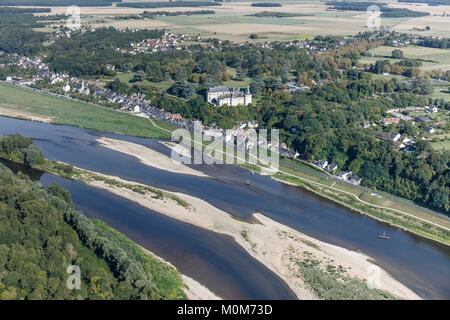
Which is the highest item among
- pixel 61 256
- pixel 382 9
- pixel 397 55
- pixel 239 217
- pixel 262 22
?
pixel 382 9

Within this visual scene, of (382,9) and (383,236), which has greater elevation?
(382,9)

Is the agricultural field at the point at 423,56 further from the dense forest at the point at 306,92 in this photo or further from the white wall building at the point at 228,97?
the white wall building at the point at 228,97

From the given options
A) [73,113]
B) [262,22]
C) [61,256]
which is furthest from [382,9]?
[61,256]

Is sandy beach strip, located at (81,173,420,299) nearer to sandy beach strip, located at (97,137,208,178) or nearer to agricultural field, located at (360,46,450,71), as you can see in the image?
sandy beach strip, located at (97,137,208,178)

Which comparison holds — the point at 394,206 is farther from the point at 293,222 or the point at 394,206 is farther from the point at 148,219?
the point at 148,219

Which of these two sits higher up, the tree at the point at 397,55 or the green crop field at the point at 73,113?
the tree at the point at 397,55

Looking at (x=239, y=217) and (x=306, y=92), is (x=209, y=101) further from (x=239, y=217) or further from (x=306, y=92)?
(x=239, y=217)

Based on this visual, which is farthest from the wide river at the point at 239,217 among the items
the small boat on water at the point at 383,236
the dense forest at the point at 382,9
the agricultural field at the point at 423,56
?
the dense forest at the point at 382,9
